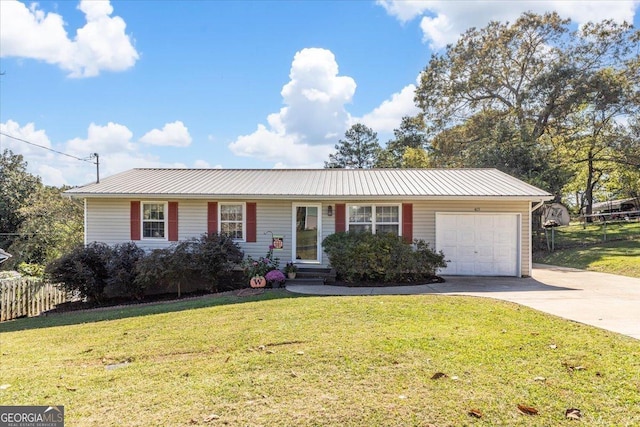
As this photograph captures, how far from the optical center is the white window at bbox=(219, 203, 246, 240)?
1200cm

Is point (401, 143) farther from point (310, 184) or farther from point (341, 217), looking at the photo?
point (341, 217)

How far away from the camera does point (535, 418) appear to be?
278cm

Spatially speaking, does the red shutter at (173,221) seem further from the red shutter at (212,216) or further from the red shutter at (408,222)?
the red shutter at (408,222)

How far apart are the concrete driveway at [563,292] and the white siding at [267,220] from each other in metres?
1.57

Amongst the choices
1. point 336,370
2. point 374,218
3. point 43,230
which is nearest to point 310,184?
point 374,218

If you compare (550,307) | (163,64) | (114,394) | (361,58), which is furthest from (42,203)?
(550,307)

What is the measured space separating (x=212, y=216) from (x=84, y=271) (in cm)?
378

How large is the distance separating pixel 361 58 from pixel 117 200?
34.9 ft

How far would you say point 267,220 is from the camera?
11.9m

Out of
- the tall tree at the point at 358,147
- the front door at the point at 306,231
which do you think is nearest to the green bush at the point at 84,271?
the front door at the point at 306,231

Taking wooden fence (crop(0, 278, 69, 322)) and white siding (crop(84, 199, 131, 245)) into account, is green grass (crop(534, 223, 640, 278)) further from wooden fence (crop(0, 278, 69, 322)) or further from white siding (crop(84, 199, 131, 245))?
wooden fence (crop(0, 278, 69, 322))

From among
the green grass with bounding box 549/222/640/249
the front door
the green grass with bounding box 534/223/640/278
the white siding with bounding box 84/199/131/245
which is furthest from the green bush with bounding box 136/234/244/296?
the green grass with bounding box 549/222/640/249

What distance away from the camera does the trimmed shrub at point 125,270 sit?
33.7ft

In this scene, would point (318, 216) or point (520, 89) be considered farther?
point (520, 89)
